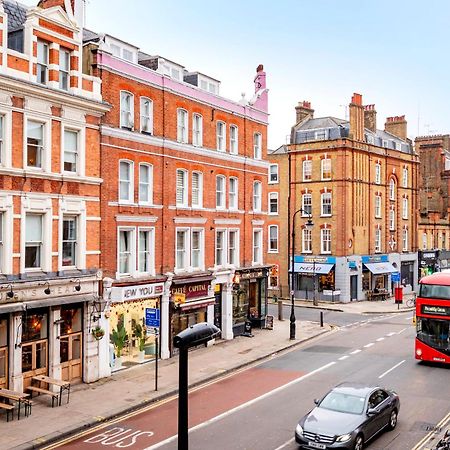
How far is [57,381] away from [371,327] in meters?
24.8

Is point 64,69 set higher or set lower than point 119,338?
higher

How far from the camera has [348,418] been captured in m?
16.2

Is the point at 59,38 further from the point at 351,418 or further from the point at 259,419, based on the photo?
the point at 351,418

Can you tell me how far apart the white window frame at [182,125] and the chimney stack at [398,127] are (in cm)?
4162

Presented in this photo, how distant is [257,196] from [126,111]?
42.8 ft

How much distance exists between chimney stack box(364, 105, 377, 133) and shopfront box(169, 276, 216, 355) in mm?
34929

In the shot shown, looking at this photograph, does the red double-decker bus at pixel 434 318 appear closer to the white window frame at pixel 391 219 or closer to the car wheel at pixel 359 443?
the car wheel at pixel 359 443

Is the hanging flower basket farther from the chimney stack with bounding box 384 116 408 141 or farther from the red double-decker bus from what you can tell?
the chimney stack with bounding box 384 116 408 141

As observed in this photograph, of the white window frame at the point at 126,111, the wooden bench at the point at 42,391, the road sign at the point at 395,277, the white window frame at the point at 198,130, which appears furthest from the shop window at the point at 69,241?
the road sign at the point at 395,277

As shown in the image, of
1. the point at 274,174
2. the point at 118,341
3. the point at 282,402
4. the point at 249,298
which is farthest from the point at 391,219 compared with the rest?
the point at 282,402

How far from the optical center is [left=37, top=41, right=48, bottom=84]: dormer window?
22328 mm

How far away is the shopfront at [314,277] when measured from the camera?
53.9m

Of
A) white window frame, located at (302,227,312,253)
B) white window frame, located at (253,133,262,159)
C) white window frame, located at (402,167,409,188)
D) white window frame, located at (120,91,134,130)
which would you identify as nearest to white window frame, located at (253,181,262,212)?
white window frame, located at (253,133,262,159)

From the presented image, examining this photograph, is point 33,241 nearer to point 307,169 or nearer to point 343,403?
point 343,403
